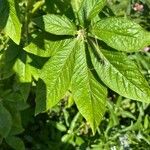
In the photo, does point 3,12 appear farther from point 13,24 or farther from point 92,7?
point 92,7

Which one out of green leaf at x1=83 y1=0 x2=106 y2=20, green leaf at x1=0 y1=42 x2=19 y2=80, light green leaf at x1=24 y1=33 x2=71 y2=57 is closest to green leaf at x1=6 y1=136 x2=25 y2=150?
green leaf at x1=0 y1=42 x2=19 y2=80

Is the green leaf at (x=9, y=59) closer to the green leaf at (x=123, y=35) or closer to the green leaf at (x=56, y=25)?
the green leaf at (x=56, y=25)

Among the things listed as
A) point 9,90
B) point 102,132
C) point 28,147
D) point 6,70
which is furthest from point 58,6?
point 28,147

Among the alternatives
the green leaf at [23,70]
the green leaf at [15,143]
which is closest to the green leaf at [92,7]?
the green leaf at [23,70]

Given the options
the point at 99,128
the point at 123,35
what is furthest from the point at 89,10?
the point at 99,128

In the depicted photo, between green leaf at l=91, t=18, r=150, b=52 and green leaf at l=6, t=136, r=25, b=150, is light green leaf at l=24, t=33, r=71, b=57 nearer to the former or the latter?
green leaf at l=91, t=18, r=150, b=52

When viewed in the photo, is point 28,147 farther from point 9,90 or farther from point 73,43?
point 73,43

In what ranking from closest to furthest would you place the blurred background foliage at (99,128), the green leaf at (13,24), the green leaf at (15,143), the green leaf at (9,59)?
the green leaf at (13,24) < the green leaf at (9,59) < the green leaf at (15,143) < the blurred background foliage at (99,128)

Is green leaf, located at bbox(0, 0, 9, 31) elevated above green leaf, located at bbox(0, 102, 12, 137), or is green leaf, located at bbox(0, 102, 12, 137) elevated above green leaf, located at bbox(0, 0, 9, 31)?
green leaf, located at bbox(0, 0, 9, 31)
